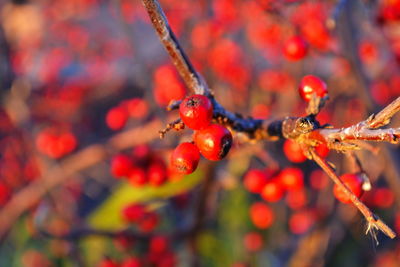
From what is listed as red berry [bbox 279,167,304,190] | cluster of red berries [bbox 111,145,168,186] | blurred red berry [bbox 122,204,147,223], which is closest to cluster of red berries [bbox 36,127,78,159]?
blurred red berry [bbox 122,204,147,223]

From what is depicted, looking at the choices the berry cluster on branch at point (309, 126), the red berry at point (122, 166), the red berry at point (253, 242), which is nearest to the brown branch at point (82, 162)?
the red berry at point (122, 166)

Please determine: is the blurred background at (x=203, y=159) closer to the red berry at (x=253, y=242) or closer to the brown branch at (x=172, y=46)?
the red berry at (x=253, y=242)

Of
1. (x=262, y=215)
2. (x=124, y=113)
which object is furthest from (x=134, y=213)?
(x=262, y=215)

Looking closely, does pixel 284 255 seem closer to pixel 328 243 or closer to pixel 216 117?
pixel 328 243

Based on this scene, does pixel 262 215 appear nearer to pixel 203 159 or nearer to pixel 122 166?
pixel 203 159

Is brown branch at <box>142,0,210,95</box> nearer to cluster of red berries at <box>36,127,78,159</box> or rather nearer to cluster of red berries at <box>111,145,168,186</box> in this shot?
cluster of red berries at <box>111,145,168,186</box>

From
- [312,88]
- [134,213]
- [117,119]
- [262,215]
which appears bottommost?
[262,215]

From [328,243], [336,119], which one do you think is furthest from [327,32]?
[328,243]
